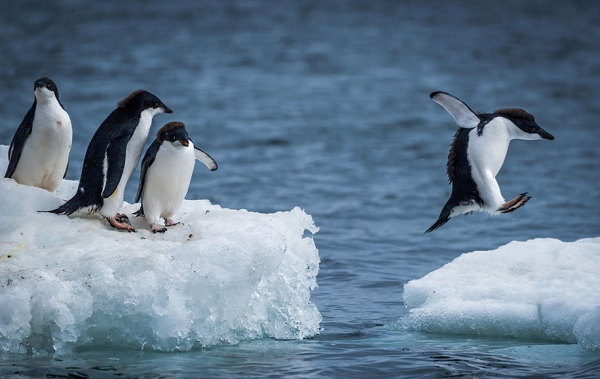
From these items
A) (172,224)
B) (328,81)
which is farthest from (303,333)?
(328,81)

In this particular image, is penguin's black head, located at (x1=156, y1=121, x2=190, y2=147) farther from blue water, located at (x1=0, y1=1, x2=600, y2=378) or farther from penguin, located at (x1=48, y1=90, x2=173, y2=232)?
blue water, located at (x1=0, y1=1, x2=600, y2=378)

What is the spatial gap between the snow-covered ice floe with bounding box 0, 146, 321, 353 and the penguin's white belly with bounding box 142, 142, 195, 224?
0.16m

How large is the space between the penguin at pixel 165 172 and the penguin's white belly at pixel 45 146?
599 mm

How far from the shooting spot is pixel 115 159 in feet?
19.0

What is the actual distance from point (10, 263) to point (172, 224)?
1.02 metres

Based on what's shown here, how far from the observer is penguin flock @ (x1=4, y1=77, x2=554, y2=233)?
582cm

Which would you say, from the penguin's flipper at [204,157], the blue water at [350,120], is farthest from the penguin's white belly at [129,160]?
the blue water at [350,120]

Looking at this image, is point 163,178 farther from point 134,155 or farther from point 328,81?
point 328,81

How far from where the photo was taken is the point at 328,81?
25.9 m

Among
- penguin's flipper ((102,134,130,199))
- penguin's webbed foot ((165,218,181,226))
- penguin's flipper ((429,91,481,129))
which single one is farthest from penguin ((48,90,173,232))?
penguin's flipper ((429,91,481,129))

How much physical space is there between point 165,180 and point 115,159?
313mm

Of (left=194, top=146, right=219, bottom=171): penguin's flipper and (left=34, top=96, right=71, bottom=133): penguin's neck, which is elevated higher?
(left=34, top=96, right=71, bottom=133): penguin's neck

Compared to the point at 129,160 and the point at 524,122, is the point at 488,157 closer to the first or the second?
the point at 524,122

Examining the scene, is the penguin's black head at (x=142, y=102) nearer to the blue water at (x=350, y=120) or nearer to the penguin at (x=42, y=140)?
the penguin at (x=42, y=140)
